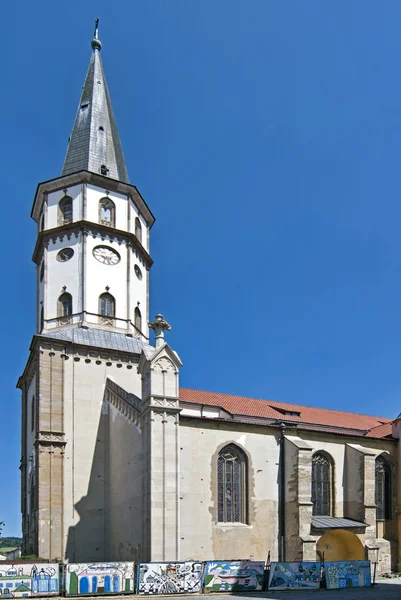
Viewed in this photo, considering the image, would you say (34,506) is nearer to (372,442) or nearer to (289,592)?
(289,592)

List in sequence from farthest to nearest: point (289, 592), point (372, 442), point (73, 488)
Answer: point (372, 442) < point (73, 488) < point (289, 592)

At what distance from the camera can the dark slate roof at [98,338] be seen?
30188mm

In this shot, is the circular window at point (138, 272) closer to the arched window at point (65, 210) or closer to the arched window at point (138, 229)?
the arched window at point (138, 229)

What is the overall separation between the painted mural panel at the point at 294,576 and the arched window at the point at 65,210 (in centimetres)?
2076

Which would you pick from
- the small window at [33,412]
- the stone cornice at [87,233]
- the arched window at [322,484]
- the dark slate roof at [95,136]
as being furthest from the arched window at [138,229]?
the arched window at [322,484]

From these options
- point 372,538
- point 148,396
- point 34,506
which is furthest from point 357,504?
point 34,506

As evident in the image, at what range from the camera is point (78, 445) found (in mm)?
28922

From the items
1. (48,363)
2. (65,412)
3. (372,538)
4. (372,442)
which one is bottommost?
(372,538)

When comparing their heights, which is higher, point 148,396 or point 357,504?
point 148,396

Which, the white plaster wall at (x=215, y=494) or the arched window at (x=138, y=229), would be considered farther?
the arched window at (x=138, y=229)

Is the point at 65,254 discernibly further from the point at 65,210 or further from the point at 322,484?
the point at 322,484

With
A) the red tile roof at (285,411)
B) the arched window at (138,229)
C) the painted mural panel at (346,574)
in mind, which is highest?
the arched window at (138,229)

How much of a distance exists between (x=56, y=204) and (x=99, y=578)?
20.5m

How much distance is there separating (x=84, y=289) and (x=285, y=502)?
49.2ft
